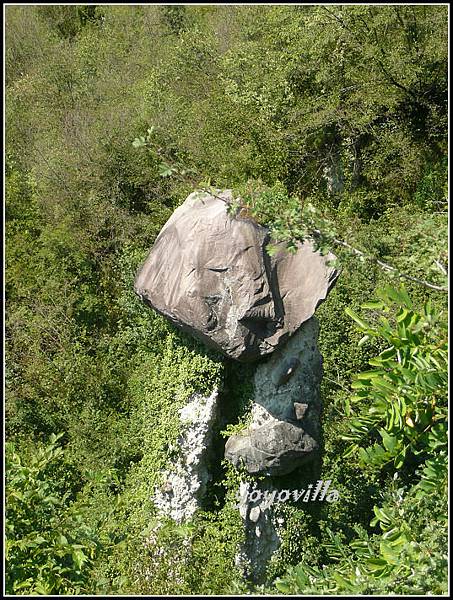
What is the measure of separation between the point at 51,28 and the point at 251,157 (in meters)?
9.11

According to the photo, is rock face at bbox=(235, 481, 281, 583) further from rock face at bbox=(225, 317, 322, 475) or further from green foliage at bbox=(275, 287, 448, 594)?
green foliage at bbox=(275, 287, 448, 594)

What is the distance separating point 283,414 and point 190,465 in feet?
3.22

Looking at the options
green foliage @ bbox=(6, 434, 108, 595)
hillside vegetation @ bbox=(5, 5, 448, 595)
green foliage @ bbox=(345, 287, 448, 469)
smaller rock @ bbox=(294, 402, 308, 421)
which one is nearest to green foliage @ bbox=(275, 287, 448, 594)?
green foliage @ bbox=(345, 287, 448, 469)

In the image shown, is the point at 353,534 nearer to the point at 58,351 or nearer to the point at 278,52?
the point at 58,351

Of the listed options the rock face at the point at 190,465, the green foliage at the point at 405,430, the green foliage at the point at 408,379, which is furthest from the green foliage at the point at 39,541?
the rock face at the point at 190,465

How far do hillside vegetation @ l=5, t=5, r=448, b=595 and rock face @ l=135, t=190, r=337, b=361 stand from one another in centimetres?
51

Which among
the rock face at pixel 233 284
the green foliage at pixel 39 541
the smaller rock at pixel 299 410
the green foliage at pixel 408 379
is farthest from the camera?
the smaller rock at pixel 299 410

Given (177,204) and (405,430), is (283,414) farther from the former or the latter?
(177,204)

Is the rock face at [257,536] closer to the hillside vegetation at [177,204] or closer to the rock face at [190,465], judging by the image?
the hillside vegetation at [177,204]

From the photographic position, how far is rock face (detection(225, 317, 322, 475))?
21.0 feet

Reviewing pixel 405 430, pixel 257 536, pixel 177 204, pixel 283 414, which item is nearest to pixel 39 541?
pixel 405 430

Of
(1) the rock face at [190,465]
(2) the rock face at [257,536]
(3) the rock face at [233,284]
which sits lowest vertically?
(2) the rock face at [257,536]

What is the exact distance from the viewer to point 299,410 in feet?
21.4

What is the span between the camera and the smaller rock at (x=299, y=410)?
653 centimetres
